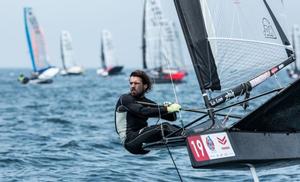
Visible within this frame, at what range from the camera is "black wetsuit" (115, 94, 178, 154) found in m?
6.95

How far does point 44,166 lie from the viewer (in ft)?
33.5

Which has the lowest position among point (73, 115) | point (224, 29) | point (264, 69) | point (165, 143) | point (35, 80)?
point (35, 80)

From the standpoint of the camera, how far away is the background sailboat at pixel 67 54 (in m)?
86.6

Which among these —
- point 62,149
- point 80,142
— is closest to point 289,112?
point 62,149

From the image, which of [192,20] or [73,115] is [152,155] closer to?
[192,20]

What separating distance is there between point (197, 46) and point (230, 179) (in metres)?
2.50

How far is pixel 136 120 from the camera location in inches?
283

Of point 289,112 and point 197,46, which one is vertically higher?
point 197,46

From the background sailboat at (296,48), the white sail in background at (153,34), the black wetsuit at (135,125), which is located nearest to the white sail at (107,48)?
the background sailboat at (296,48)

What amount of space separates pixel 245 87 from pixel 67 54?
267 feet

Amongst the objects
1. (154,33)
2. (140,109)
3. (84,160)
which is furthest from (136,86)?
(154,33)

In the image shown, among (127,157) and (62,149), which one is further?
(62,149)

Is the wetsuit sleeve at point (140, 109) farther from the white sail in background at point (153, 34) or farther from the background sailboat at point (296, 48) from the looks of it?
the background sailboat at point (296, 48)

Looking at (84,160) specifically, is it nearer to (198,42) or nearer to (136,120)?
(136,120)
